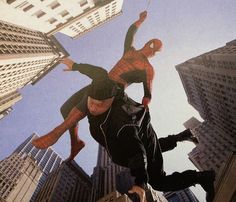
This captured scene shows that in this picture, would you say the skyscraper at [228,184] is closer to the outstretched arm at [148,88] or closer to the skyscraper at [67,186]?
the outstretched arm at [148,88]

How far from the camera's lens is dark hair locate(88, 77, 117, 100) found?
4.07m

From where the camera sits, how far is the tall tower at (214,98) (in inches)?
2958

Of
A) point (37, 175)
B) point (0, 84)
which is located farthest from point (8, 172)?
point (0, 84)

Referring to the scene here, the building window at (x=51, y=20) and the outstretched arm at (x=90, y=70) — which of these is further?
the building window at (x=51, y=20)

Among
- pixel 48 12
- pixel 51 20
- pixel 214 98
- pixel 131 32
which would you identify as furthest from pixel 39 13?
pixel 214 98

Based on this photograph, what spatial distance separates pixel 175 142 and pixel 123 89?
1.33 meters

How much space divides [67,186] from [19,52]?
2940 inches

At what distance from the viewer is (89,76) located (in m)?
4.48

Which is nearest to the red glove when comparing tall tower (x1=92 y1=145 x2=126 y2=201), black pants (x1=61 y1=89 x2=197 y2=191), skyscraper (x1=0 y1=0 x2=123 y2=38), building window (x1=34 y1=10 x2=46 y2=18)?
black pants (x1=61 y1=89 x2=197 y2=191)

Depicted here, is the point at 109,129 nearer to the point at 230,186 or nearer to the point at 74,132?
the point at 74,132

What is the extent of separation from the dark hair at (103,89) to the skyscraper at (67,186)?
102750mm

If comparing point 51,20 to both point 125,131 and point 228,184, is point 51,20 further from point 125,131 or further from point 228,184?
point 228,184

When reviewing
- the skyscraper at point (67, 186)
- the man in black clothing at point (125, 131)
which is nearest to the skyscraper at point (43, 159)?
the skyscraper at point (67, 186)

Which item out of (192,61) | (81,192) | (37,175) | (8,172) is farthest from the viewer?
(37,175)
